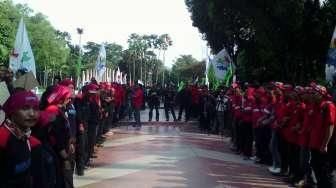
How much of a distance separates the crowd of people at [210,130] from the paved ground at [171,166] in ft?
1.33

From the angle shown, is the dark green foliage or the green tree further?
the green tree

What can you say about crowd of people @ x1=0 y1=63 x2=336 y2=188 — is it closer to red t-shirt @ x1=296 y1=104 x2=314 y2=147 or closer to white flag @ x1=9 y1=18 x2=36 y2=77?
red t-shirt @ x1=296 y1=104 x2=314 y2=147

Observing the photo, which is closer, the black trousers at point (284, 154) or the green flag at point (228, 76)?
the black trousers at point (284, 154)

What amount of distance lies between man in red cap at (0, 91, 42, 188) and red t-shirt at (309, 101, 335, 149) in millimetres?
5824

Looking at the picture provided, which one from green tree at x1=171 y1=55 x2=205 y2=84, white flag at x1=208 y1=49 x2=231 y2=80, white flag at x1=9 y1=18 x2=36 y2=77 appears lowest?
white flag at x1=9 y1=18 x2=36 y2=77

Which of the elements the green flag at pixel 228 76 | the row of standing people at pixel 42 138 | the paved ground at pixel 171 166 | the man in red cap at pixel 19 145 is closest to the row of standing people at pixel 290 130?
the paved ground at pixel 171 166

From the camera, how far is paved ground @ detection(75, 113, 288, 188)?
10.6 m

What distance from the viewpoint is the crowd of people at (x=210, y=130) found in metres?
4.20

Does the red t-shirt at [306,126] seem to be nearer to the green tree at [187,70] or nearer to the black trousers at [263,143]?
the black trousers at [263,143]

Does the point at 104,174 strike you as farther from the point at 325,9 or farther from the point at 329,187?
the point at 325,9

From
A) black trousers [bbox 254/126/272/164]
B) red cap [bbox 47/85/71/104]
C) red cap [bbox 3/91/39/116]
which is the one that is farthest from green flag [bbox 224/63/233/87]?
red cap [bbox 3/91/39/116]

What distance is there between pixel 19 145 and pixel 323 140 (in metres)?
6.17

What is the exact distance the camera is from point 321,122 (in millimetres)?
9352

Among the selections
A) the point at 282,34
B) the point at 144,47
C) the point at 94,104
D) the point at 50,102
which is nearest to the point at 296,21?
the point at 282,34
